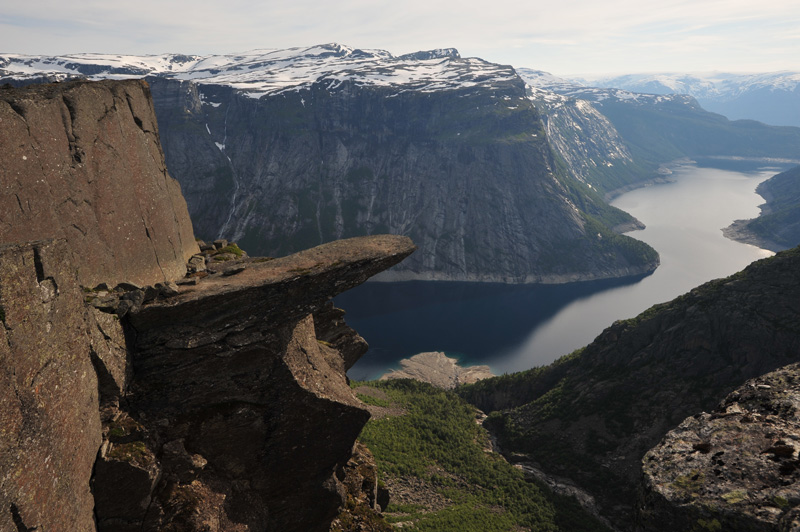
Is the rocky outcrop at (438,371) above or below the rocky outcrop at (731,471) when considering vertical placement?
below

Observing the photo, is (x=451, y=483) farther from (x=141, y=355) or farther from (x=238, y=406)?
(x=141, y=355)

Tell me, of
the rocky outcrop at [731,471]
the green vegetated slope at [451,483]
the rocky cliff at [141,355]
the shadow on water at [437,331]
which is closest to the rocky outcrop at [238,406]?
the rocky cliff at [141,355]

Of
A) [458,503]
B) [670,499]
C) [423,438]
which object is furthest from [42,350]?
[423,438]

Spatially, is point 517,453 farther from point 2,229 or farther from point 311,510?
point 2,229

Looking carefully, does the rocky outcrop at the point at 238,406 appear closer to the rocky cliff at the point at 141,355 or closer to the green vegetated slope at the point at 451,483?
the rocky cliff at the point at 141,355

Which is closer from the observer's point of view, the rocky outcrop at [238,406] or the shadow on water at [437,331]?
the rocky outcrop at [238,406]

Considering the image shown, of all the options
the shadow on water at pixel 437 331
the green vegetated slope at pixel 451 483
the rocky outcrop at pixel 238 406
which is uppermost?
the rocky outcrop at pixel 238 406
